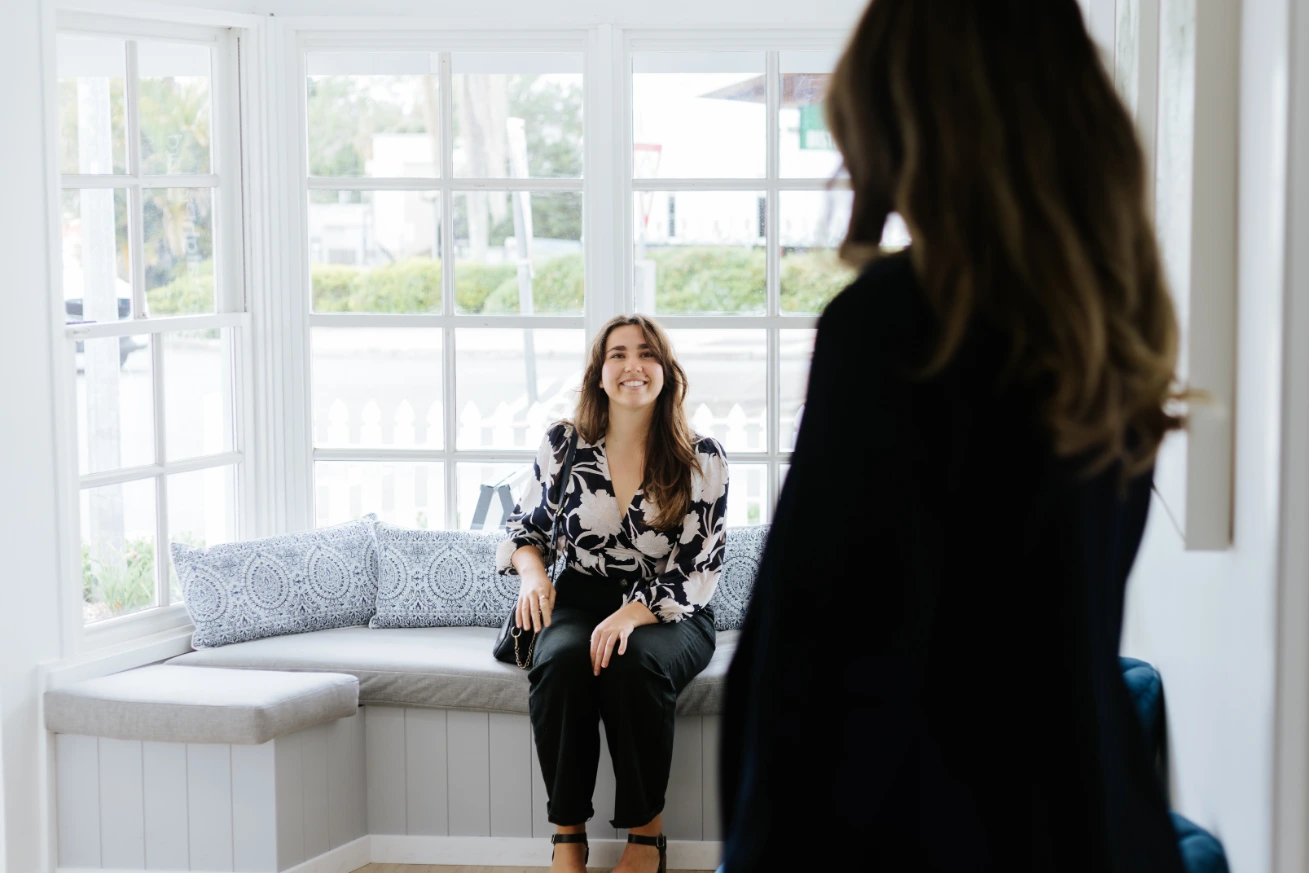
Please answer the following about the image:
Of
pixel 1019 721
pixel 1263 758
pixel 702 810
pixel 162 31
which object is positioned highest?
pixel 162 31

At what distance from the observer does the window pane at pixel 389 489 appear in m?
4.03

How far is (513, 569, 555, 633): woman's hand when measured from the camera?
3.23 meters

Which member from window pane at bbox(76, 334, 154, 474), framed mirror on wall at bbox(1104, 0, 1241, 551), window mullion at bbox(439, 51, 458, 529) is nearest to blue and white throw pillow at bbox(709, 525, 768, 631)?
window mullion at bbox(439, 51, 458, 529)

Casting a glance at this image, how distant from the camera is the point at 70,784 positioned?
3229mm

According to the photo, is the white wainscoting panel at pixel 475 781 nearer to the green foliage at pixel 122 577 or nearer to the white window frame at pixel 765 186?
the green foliage at pixel 122 577

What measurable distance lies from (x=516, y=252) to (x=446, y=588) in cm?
99

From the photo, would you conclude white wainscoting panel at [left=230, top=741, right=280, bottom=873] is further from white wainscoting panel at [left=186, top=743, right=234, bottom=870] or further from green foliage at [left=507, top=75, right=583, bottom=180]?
green foliage at [left=507, top=75, right=583, bottom=180]

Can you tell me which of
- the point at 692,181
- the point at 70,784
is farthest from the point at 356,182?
the point at 70,784

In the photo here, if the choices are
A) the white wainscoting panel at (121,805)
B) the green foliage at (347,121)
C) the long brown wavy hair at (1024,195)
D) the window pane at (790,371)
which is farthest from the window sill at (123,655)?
the long brown wavy hair at (1024,195)

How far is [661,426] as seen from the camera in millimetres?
3338

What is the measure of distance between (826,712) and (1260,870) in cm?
83

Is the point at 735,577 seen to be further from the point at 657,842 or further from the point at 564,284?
the point at 564,284

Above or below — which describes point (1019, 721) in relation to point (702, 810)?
above

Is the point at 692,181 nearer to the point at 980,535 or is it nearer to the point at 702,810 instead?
the point at 702,810
